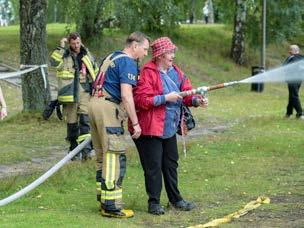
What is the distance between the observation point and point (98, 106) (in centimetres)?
721

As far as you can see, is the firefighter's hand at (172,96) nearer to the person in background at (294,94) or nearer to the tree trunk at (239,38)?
the person in background at (294,94)

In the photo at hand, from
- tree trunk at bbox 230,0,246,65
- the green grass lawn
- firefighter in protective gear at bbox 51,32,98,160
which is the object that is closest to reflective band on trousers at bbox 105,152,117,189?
the green grass lawn

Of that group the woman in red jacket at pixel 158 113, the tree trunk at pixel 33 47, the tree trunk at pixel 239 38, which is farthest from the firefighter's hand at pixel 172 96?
the tree trunk at pixel 239 38

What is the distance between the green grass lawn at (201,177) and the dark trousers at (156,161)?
287 millimetres

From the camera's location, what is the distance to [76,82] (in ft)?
33.5

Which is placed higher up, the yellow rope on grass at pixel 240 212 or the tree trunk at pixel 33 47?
the tree trunk at pixel 33 47

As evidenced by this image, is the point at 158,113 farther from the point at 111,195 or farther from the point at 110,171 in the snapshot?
the point at 111,195

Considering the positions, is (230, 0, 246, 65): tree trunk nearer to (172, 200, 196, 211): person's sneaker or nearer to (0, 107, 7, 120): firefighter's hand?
(0, 107, 7, 120): firefighter's hand

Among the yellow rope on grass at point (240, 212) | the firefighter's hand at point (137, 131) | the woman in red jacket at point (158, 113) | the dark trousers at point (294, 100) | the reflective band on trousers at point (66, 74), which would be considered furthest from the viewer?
the dark trousers at point (294, 100)

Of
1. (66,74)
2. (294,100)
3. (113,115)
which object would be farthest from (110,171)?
(294,100)

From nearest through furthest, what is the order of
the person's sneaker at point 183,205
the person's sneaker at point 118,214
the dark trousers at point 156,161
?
the person's sneaker at point 118,214
the dark trousers at point 156,161
the person's sneaker at point 183,205

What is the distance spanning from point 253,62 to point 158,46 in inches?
1053

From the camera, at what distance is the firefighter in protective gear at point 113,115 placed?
23.5ft

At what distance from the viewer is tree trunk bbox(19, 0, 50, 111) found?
15203 millimetres
